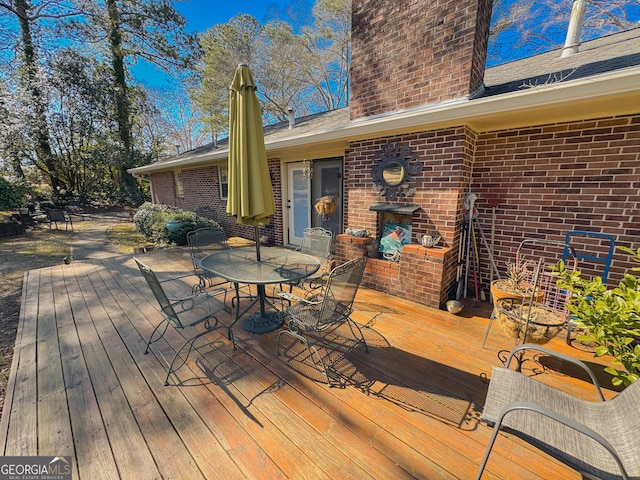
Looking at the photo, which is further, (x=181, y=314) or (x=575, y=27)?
(x=575, y=27)

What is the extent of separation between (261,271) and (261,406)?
1299mm

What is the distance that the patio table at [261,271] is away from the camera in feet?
8.58

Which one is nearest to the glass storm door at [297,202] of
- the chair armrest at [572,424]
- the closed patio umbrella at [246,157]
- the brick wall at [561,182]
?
the closed patio umbrella at [246,157]

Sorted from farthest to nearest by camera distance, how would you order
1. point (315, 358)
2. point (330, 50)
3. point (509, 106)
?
point (330, 50) → point (509, 106) → point (315, 358)

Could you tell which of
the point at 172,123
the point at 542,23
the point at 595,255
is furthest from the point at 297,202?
the point at 172,123

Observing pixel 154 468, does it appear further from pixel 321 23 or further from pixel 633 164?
pixel 321 23

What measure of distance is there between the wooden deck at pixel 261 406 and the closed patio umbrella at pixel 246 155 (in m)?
1.48

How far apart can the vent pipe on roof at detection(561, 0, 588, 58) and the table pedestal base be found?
5.92 m

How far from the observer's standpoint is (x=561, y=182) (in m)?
3.12

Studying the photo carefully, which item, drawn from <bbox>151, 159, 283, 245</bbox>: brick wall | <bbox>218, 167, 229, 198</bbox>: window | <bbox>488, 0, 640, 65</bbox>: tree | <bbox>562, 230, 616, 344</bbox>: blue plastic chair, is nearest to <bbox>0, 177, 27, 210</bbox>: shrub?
<bbox>151, 159, 283, 245</bbox>: brick wall

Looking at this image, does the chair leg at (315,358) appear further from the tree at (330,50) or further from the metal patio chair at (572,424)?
the tree at (330,50)

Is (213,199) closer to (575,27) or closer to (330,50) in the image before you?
(575,27)

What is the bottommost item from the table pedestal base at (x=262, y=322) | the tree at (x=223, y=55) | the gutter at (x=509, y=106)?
the table pedestal base at (x=262, y=322)

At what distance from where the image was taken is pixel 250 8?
12227mm
